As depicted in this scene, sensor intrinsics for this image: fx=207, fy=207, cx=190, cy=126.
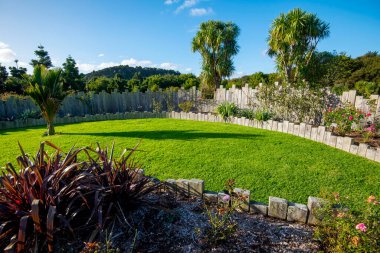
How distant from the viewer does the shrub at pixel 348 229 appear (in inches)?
53.3

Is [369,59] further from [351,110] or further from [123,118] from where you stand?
[123,118]

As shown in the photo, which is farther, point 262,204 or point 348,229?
point 262,204

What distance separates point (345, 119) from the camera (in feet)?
16.7

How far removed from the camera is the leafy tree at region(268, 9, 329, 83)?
16000 millimetres

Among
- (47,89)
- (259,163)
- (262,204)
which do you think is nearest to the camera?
(262,204)

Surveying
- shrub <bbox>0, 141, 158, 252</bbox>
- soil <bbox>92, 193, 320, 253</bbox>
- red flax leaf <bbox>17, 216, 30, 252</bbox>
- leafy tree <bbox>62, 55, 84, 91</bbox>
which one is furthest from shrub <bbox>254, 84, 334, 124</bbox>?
leafy tree <bbox>62, 55, 84, 91</bbox>

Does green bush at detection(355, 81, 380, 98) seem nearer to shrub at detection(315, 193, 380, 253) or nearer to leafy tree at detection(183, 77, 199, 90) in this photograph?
shrub at detection(315, 193, 380, 253)

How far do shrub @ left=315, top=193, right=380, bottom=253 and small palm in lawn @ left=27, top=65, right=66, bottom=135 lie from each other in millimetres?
7504

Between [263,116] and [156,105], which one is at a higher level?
[156,105]

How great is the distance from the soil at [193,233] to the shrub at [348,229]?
0.39 ft

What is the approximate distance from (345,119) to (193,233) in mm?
5172

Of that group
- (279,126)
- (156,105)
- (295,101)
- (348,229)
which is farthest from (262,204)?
(156,105)

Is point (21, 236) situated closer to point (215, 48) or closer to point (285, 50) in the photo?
point (215, 48)

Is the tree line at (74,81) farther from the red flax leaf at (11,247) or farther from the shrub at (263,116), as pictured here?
the red flax leaf at (11,247)
